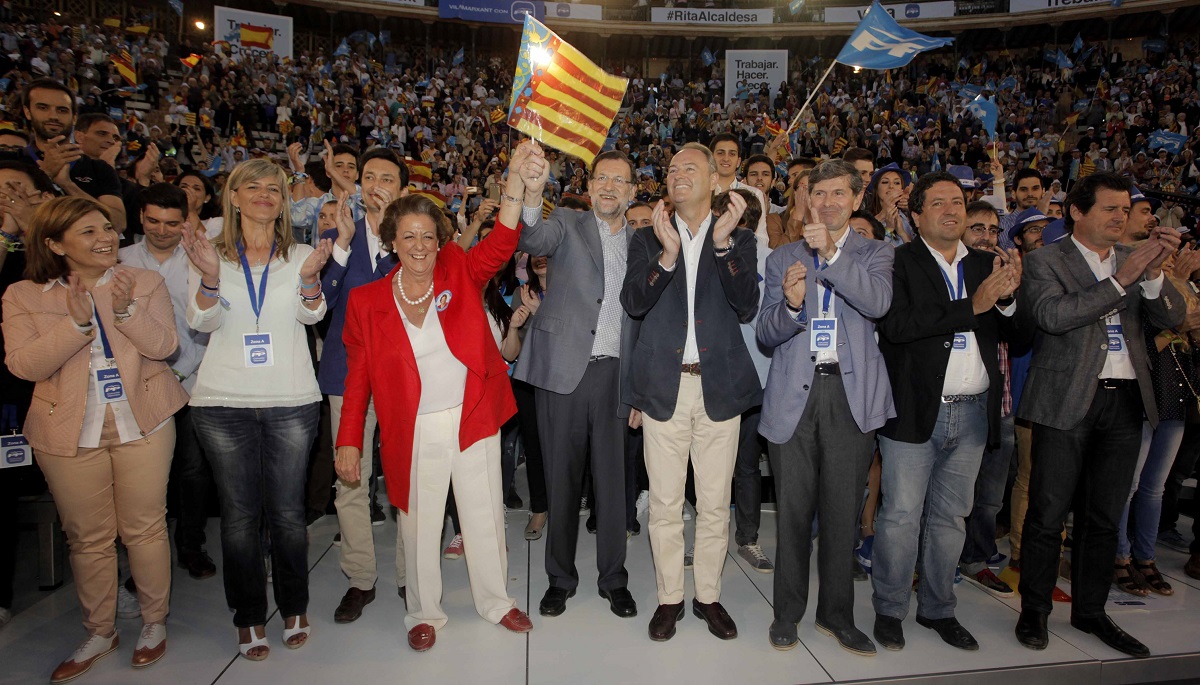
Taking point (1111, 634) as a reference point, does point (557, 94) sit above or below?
above

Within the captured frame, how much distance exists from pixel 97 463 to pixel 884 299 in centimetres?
344

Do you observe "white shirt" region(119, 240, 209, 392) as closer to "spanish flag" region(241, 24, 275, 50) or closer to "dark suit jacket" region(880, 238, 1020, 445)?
"dark suit jacket" region(880, 238, 1020, 445)

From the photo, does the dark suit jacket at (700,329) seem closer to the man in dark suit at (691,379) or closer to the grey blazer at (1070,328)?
the man in dark suit at (691,379)

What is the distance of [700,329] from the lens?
10.6 feet

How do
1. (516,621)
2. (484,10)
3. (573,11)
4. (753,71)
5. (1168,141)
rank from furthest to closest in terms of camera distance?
(573,11) < (484,10) < (753,71) < (1168,141) < (516,621)

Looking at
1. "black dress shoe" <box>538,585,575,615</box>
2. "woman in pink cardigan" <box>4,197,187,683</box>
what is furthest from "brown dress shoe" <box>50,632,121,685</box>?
"black dress shoe" <box>538,585,575,615</box>

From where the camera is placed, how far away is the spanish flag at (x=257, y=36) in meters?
19.6

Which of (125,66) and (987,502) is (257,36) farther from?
(987,502)

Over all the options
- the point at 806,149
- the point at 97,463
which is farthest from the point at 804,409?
the point at 806,149

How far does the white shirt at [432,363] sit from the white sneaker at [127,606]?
1.89m

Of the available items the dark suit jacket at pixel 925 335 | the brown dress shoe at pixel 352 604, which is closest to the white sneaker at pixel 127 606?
the brown dress shoe at pixel 352 604

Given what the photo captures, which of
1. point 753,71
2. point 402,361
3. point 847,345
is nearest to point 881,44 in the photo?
point 847,345

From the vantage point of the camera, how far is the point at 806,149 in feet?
62.5

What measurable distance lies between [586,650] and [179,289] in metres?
2.82
